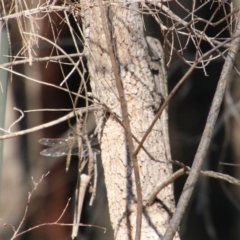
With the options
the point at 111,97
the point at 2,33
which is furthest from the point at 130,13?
the point at 2,33

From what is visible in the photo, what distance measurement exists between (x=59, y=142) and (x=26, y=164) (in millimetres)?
1523

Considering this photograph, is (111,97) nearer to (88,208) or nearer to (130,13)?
(130,13)

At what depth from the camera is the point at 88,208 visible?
4672 mm

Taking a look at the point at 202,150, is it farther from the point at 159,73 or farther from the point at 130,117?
the point at 159,73

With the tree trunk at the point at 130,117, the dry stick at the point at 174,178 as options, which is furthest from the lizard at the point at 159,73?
the dry stick at the point at 174,178

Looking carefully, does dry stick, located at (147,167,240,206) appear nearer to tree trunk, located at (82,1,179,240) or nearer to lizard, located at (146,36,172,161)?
tree trunk, located at (82,1,179,240)

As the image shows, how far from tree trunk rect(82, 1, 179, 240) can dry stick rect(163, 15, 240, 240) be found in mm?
506

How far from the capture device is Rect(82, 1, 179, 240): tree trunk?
9.43 ft

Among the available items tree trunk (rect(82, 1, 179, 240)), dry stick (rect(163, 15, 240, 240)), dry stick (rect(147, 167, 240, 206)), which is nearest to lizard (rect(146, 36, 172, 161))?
tree trunk (rect(82, 1, 179, 240))

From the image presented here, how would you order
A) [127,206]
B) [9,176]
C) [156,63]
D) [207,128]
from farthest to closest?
[9,176] → [156,63] → [127,206] → [207,128]

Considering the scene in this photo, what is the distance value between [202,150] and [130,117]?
1.93 ft

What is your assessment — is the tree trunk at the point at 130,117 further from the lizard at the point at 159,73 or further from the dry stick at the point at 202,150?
the dry stick at the point at 202,150

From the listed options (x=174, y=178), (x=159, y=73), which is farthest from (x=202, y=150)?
(x=159, y=73)

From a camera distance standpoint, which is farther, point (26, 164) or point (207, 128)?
point (26, 164)
